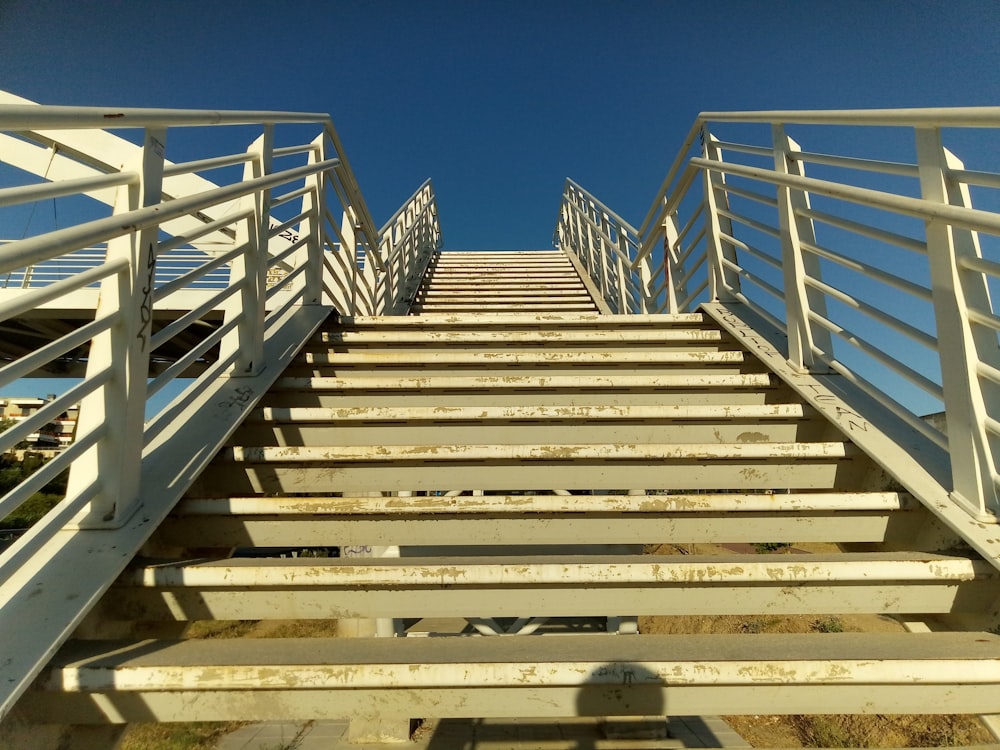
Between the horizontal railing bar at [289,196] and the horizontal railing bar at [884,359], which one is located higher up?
the horizontal railing bar at [289,196]

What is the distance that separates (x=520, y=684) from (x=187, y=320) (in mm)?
1417

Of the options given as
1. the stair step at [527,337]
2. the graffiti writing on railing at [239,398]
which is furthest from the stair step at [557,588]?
the stair step at [527,337]

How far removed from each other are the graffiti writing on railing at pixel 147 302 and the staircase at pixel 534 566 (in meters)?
0.50

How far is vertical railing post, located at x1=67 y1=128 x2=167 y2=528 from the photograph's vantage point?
1317mm

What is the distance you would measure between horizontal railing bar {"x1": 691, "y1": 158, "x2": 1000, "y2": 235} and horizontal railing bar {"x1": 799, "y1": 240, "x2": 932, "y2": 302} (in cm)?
21

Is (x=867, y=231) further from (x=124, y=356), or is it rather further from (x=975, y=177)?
(x=124, y=356)

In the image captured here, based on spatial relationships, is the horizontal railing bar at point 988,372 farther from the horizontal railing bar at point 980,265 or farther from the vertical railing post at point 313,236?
the vertical railing post at point 313,236

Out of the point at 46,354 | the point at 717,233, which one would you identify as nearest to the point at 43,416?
the point at 46,354

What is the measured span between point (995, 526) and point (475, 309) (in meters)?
5.32

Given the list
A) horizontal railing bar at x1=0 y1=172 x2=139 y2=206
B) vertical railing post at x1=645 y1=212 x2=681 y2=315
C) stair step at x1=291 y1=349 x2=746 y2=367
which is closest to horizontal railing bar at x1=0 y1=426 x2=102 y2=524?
horizontal railing bar at x1=0 y1=172 x2=139 y2=206

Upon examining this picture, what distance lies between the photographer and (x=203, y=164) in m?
1.76

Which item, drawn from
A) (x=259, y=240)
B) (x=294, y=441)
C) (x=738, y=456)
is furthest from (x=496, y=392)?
(x=259, y=240)

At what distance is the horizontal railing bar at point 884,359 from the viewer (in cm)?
149

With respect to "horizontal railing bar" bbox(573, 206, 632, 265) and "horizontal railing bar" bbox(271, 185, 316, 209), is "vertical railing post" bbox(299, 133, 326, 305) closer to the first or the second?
"horizontal railing bar" bbox(271, 185, 316, 209)
